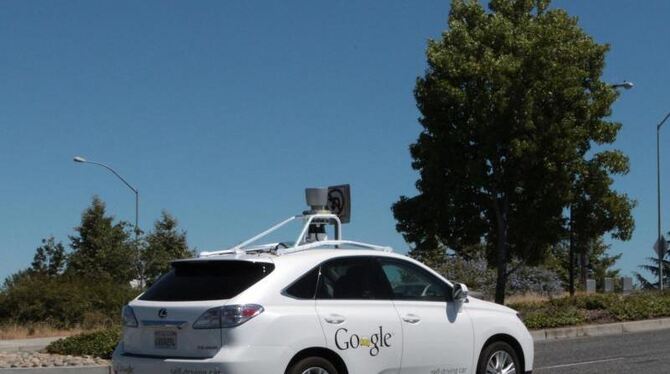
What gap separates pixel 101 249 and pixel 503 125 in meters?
31.6

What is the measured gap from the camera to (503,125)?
992 inches

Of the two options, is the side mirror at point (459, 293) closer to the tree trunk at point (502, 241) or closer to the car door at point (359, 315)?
the car door at point (359, 315)

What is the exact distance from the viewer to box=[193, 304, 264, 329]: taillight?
27.1ft

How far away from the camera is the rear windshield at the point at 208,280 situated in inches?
339

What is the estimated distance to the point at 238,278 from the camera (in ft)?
28.5

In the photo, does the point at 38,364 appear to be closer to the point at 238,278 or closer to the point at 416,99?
the point at 238,278

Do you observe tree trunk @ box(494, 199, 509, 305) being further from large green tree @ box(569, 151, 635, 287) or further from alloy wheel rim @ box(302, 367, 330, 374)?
alloy wheel rim @ box(302, 367, 330, 374)

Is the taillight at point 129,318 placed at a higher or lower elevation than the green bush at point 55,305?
lower

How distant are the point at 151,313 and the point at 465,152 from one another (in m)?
17.9

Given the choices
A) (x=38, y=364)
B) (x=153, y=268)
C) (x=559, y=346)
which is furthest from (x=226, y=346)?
(x=153, y=268)

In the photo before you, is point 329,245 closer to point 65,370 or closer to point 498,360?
point 498,360

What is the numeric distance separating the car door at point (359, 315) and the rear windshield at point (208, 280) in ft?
2.03

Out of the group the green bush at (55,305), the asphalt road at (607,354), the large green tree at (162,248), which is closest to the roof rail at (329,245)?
the asphalt road at (607,354)

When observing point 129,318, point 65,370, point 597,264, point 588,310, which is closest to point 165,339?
point 129,318
